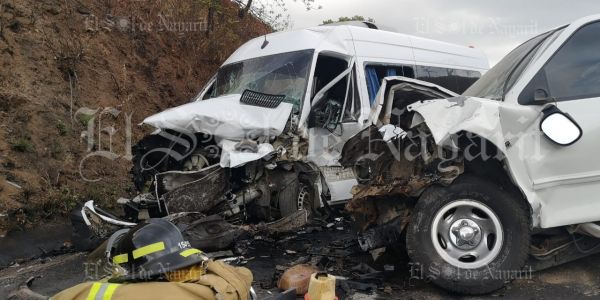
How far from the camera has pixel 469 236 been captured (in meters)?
3.66

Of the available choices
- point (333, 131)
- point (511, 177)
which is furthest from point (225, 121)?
point (511, 177)

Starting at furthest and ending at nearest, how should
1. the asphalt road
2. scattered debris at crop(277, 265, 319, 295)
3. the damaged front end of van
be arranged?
the damaged front end of van → scattered debris at crop(277, 265, 319, 295) → the asphalt road

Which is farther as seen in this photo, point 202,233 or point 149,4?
point 149,4

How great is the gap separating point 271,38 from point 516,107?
12.9 ft

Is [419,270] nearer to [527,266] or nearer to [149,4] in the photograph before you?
[527,266]

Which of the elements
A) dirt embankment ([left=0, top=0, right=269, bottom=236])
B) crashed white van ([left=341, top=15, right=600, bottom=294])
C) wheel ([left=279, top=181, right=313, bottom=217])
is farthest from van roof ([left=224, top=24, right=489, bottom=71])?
dirt embankment ([left=0, top=0, right=269, bottom=236])

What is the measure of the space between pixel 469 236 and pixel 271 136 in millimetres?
2524

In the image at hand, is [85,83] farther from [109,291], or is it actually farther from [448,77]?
[109,291]

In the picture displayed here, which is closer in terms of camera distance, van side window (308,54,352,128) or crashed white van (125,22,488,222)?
crashed white van (125,22,488,222)

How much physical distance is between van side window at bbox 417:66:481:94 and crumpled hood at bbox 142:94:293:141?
2651 mm

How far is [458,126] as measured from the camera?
361 centimetres

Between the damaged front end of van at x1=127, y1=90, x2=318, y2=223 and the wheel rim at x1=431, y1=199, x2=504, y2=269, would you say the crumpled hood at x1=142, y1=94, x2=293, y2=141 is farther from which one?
the wheel rim at x1=431, y1=199, x2=504, y2=269

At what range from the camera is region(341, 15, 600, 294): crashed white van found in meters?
3.62

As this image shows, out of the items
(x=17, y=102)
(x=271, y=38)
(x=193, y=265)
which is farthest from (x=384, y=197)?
(x=17, y=102)
